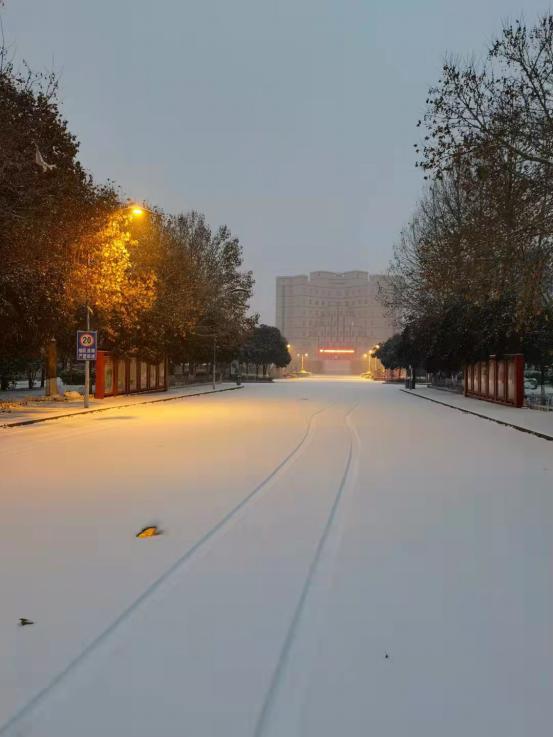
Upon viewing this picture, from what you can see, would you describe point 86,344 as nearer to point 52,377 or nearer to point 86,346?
point 86,346

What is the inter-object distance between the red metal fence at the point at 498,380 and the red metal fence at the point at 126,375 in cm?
1881

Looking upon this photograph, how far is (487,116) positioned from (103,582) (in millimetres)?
16415

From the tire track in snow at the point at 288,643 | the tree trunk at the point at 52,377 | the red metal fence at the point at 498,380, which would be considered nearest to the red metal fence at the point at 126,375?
the tree trunk at the point at 52,377

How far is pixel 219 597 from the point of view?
16.2 feet

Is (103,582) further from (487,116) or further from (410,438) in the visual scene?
(487,116)

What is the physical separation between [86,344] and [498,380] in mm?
18176

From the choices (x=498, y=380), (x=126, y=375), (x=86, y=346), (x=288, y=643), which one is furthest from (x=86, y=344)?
(x=288, y=643)

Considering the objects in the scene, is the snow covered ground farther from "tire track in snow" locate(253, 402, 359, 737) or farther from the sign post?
the sign post

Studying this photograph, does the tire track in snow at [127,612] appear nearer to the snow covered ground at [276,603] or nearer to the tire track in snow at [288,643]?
the snow covered ground at [276,603]

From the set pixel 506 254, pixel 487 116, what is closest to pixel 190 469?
pixel 506 254

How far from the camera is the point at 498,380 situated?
31609 mm

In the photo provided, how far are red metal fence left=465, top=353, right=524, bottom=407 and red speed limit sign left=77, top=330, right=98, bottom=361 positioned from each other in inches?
678

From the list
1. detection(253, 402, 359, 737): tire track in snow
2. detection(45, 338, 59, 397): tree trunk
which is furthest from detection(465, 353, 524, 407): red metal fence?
detection(253, 402, 359, 737): tire track in snow

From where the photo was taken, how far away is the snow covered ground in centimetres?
331
